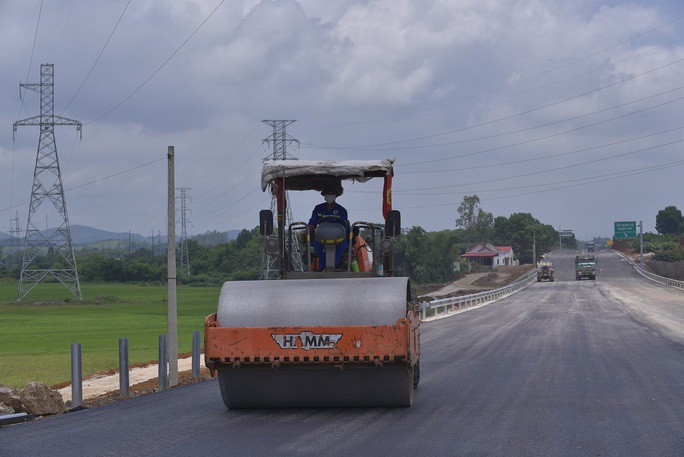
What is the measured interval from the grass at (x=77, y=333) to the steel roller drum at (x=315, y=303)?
28.1 ft

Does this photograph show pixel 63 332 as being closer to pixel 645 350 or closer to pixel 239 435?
pixel 645 350

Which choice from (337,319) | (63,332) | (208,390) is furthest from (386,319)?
(63,332)

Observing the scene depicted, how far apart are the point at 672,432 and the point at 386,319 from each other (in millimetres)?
3389

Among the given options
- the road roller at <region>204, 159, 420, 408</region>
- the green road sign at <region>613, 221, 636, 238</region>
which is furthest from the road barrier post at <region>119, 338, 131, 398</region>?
the green road sign at <region>613, 221, 636, 238</region>

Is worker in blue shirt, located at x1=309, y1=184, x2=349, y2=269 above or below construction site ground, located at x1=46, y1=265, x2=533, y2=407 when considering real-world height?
above

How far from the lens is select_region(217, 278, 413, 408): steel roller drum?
439 inches

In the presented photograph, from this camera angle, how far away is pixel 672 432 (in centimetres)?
996

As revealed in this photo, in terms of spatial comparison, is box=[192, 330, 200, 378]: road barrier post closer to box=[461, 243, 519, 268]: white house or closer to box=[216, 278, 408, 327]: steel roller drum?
box=[216, 278, 408, 327]: steel roller drum

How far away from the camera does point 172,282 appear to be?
16.4 meters

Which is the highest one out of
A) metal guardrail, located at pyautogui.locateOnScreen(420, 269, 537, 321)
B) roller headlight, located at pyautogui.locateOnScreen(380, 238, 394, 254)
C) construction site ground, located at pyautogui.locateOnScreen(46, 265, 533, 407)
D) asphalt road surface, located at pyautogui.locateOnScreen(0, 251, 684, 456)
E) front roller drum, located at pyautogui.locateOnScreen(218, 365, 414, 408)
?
roller headlight, located at pyautogui.locateOnScreen(380, 238, 394, 254)

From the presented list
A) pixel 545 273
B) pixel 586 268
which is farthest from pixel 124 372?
pixel 586 268

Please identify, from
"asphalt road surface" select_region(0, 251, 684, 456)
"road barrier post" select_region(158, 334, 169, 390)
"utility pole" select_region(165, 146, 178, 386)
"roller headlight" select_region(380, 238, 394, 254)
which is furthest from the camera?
"utility pole" select_region(165, 146, 178, 386)

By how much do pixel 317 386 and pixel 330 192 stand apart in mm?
3204

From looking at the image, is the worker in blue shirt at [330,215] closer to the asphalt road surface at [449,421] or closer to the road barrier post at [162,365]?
the asphalt road surface at [449,421]
